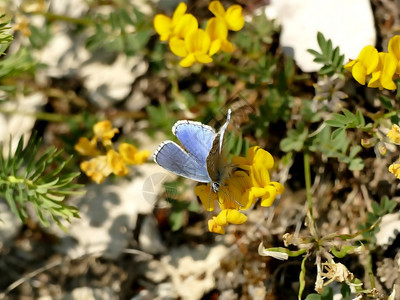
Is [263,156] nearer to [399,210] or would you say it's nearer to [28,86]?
[399,210]

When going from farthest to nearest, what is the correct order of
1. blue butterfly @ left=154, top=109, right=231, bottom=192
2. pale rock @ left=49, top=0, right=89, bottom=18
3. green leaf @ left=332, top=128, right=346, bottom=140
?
pale rock @ left=49, top=0, right=89, bottom=18, green leaf @ left=332, top=128, right=346, bottom=140, blue butterfly @ left=154, top=109, right=231, bottom=192

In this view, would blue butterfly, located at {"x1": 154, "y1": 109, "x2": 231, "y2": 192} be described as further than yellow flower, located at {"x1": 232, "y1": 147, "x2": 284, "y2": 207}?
No

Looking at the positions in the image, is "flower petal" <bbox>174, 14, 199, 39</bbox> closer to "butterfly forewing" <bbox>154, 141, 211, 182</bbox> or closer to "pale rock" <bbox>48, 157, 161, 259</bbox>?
"butterfly forewing" <bbox>154, 141, 211, 182</bbox>

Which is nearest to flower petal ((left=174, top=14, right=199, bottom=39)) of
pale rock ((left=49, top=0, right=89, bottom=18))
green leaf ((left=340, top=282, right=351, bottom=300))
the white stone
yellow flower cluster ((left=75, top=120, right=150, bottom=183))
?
yellow flower cluster ((left=75, top=120, right=150, bottom=183))

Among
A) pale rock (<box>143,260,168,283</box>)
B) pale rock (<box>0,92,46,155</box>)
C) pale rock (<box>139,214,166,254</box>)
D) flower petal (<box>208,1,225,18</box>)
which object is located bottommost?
pale rock (<box>143,260,168,283</box>)

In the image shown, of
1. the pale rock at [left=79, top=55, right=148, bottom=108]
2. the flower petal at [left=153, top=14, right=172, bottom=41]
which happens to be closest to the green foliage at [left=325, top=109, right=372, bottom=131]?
the flower petal at [left=153, top=14, right=172, bottom=41]

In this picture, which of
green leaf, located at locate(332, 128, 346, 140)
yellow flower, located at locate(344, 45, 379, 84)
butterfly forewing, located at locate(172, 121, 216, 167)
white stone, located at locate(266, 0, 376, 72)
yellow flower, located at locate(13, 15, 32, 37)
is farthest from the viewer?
yellow flower, located at locate(13, 15, 32, 37)

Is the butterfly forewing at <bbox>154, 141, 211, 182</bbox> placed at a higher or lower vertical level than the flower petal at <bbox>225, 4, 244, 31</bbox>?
lower
